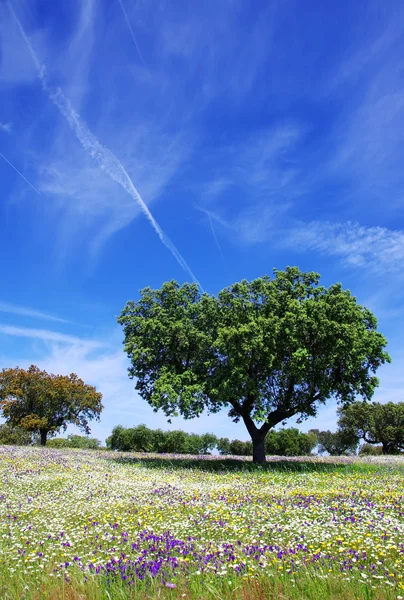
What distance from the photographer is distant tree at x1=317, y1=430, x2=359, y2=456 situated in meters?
77.8

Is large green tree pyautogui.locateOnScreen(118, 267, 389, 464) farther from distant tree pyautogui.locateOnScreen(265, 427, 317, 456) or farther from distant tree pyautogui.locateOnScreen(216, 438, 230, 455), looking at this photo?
distant tree pyautogui.locateOnScreen(216, 438, 230, 455)

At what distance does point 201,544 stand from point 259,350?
712 inches

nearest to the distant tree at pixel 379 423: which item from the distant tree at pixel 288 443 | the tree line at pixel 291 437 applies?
the tree line at pixel 291 437

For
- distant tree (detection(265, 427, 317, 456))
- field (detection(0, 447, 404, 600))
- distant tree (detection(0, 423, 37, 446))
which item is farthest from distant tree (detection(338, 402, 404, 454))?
field (detection(0, 447, 404, 600))

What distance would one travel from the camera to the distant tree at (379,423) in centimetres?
6875

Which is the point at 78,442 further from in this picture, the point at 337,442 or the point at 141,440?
the point at 337,442

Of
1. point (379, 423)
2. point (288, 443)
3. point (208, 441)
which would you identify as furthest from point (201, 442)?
→ point (379, 423)

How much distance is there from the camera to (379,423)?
7081 cm

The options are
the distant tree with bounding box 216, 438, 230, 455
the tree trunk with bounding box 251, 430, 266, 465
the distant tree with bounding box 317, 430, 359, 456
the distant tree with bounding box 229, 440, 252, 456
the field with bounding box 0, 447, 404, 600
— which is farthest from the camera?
the distant tree with bounding box 216, 438, 230, 455

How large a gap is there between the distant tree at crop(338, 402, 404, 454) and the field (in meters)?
62.6

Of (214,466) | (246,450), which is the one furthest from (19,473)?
(246,450)

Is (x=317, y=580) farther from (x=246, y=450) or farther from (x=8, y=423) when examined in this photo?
(x=246, y=450)

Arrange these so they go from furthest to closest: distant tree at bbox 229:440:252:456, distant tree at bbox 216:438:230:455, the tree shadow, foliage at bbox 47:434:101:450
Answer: distant tree at bbox 216:438:230:455 → distant tree at bbox 229:440:252:456 → foliage at bbox 47:434:101:450 → the tree shadow

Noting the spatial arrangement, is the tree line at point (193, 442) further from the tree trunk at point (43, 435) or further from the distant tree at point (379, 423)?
the tree trunk at point (43, 435)
